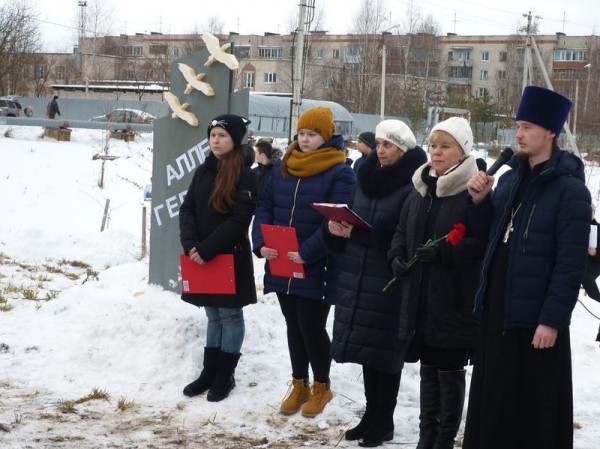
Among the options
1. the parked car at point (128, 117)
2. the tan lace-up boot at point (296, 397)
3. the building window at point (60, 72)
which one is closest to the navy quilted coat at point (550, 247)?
the tan lace-up boot at point (296, 397)

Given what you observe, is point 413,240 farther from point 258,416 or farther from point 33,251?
point 33,251

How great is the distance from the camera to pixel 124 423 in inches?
203

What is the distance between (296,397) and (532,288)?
2.07 m

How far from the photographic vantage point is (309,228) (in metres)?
5.21

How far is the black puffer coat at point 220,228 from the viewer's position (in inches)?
216

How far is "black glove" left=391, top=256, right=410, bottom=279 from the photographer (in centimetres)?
434

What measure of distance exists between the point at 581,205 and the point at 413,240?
97 centimetres

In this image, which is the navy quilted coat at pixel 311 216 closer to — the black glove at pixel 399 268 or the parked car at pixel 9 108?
the black glove at pixel 399 268

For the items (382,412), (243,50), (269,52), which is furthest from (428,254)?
(243,50)

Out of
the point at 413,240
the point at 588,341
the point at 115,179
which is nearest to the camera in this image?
the point at 413,240

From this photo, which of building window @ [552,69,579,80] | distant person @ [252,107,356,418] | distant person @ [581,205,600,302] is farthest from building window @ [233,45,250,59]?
distant person @ [581,205,600,302]

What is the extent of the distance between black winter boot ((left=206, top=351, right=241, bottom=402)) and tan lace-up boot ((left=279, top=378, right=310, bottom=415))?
0.43 metres

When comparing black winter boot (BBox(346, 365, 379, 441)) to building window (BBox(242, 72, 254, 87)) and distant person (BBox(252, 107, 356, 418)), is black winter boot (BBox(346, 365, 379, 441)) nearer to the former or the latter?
distant person (BBox(252, 107, 356, 418))

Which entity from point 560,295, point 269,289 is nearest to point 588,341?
point 269,289
